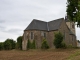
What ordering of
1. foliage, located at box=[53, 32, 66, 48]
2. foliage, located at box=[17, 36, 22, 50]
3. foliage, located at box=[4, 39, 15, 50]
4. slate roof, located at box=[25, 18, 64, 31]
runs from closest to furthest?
foliage, located at box=[53, 32, 66, 48] → slate roof, located at box=[25, 18, 64, 31] → foliage, located at box=[17, 36, 22, 50] → foliage, located at box=[4, 39, 15, 50]

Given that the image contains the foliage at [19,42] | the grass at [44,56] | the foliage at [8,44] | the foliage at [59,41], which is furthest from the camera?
the foliage at [8,44]

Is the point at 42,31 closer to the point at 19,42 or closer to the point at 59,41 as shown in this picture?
the point at 19,42

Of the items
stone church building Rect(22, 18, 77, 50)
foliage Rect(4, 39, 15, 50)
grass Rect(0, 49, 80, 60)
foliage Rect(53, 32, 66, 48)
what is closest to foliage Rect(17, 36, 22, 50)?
foliage Rect(4, 39, 15, 50)

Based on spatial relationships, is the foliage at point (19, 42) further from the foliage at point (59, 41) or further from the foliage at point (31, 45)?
the foliage at point (59, 41)

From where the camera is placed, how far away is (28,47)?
53969mm

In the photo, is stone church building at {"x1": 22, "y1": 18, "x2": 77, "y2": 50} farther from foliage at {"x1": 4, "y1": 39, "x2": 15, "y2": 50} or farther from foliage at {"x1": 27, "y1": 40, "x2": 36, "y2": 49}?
foliage at {"x1": 4, "y1": 39, "x2": 15, "y2": 50}

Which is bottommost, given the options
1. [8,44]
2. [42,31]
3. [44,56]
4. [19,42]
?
[44,56]

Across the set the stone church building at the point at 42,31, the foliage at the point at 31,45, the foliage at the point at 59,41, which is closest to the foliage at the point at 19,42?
the stone church building at the point at 42,31

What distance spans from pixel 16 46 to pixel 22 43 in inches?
204

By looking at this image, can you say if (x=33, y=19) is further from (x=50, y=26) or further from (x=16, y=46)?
(x=16, y=46)

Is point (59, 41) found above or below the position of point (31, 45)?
above

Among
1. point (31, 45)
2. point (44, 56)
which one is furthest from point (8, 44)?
point (44, 56)

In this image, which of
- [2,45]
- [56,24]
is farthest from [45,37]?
[2,45]

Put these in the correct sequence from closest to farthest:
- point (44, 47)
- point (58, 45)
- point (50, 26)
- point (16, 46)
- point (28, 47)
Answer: point (58, 45) → point (44, 47) → point (28, 47) → point (50, 26) → point (16, 46)
